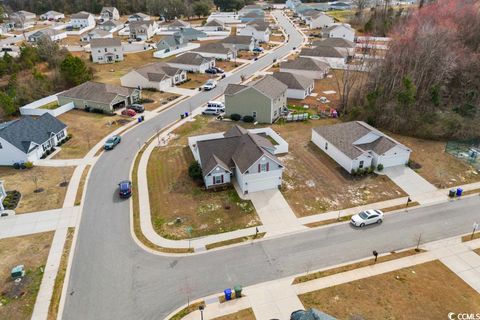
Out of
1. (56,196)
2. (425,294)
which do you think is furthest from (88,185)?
(425,294)

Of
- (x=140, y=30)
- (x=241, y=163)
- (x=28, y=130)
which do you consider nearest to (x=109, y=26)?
(x=140, y=30)

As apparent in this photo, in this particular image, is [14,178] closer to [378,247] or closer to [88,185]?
[88,185]

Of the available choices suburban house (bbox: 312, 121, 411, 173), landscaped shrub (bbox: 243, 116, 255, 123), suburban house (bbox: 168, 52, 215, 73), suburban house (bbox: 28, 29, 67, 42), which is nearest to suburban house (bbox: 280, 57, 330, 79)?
suburban house (bbox: 168, 52, 215, 73)

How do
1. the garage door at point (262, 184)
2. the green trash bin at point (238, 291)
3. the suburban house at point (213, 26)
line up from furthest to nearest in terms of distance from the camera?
the suburban house at point (213, 26) → the garage door at point (262, 184) → the green trash bin at point (238, 291)

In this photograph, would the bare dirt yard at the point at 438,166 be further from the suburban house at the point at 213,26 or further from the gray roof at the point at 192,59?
the suburban house at the point at 213,26

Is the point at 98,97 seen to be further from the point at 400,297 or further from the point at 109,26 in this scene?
the point at 109,26

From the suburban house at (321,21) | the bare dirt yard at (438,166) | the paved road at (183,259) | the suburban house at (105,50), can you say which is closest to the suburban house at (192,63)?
the suburban house at (105,50)

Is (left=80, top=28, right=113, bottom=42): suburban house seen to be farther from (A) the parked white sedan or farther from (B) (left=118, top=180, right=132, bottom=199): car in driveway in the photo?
(A) the parked white sedan
